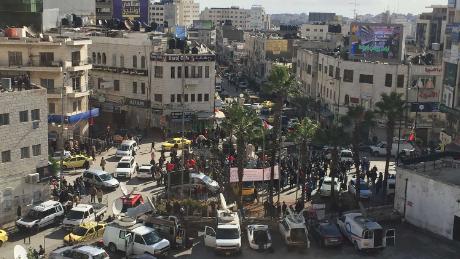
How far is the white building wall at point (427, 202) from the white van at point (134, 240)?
16564 millimetres

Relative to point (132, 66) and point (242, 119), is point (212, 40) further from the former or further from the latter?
point (242, 119)

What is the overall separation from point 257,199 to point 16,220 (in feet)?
53.9

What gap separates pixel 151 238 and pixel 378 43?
4823 cm

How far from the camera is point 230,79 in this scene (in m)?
128

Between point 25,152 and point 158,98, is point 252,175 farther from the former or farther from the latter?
point 158,98

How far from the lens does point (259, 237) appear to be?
3491 centimetres

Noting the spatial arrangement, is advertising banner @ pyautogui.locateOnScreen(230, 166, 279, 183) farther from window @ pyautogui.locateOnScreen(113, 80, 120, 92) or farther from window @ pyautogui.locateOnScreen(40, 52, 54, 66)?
window @ pyautogui.locateOnScreen(113, 80, 120, 92)

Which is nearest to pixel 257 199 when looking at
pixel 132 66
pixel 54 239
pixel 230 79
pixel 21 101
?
pixel 54 239

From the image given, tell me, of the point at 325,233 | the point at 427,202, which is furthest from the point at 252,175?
the point at 427,202

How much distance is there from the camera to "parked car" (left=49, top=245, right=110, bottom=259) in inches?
1212

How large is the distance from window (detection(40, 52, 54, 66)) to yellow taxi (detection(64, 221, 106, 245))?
2546 cm

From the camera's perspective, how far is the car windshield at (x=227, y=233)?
34.2 metres

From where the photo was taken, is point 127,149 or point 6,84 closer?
point 6,84

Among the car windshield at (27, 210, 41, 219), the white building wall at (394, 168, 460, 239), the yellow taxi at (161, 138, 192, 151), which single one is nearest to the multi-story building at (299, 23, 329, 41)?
the yellow taxi at (161, 138, 192, 151)
